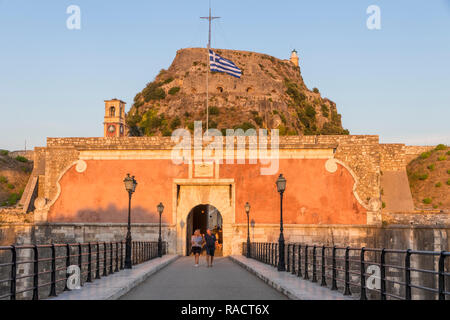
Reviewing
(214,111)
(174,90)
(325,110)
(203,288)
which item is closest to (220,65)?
(203,288)

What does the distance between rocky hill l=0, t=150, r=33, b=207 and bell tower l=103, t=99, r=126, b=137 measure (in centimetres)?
1530

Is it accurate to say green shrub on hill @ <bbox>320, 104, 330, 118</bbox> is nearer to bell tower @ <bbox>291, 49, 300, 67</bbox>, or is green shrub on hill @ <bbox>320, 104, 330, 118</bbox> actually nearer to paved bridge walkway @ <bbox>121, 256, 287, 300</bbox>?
bell tower @ <bbox>291, 49, 300, 67</bbox>

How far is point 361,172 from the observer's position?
2980cm

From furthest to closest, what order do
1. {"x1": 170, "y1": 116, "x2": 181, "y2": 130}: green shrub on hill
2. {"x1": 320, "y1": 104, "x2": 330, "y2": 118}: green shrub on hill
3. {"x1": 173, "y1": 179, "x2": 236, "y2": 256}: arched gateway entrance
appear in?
{"x1": 320, "y1": 104, "x2": 330, "y2": 118}: green shrub on hill → {"x1": 170, "y1": 116, "x2": 181, "y2": 130}: green shrub on hill → {"x1": 173, "y1": 179, "x2": 236, "y2": 256}: arched gateway entrance

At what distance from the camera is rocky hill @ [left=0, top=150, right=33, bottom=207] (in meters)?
41.7

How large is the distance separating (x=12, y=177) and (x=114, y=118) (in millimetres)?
20867

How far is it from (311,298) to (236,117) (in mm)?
58831

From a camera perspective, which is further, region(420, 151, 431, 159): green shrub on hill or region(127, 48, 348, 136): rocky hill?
region(127, 48, 348, 136): rocky hill

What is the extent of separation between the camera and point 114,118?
63719mm

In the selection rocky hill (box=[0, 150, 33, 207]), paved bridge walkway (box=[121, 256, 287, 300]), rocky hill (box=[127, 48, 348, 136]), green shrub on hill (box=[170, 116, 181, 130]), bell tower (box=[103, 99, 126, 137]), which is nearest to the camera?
paved bridge walkway (box=[121, 256, 287, 300])

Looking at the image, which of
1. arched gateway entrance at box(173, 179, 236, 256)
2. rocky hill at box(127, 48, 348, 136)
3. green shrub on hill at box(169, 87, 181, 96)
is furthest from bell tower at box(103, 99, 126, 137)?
arched gateway entrance at box(173, 179, 236, 256)

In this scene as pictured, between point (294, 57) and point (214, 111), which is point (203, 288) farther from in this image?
point (294, 57)
